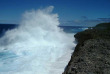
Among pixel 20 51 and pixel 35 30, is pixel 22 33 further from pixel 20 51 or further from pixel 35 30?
pixel 20 51

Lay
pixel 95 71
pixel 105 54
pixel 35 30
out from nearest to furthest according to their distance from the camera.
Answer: pixel 95 71
pixel 105 54
pixel 35 30

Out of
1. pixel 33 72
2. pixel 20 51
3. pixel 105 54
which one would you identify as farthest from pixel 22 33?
pixel 105 54

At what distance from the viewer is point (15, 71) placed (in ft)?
28.8

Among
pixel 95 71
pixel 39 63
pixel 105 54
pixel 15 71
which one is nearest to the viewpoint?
pixel 95 71

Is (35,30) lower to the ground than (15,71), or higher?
higher

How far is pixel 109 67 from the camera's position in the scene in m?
6.66

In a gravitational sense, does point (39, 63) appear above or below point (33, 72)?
above

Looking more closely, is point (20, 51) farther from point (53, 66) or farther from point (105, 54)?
point (105, 54)

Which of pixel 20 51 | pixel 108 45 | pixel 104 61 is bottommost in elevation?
pixel 104 61

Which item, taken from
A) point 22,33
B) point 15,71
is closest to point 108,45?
point 15,71

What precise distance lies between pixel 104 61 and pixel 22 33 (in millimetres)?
16246

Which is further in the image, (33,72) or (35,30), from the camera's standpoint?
(35,30)

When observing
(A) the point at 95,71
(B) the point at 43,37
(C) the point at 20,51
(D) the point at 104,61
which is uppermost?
(B) the point at 43,37

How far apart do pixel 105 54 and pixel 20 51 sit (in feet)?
27.3
